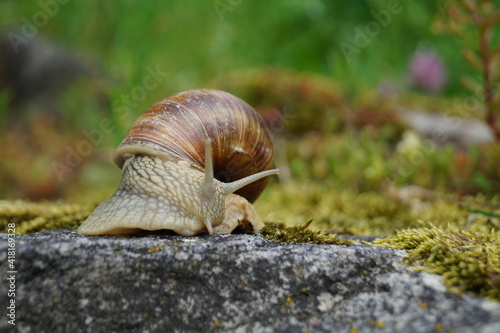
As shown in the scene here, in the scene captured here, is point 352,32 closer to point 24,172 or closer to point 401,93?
point 401,93

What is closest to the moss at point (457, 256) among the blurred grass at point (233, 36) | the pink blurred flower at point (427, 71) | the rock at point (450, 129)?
the blurred grass at point (233, 36)

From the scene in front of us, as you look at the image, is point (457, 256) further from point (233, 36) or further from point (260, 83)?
point (233, 36)

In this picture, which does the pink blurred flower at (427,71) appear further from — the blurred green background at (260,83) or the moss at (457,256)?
the moss at (457,256)

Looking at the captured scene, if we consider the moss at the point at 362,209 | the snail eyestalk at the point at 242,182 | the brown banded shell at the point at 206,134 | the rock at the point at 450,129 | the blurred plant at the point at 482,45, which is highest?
the blurred plant at the point at 482,45

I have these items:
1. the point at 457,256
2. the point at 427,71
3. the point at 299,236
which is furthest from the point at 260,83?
the point at 457,256

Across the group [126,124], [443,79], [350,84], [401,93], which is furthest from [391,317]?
[443,79]

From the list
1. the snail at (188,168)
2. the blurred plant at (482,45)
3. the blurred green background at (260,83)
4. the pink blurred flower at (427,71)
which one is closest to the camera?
the snail at (188,168)
